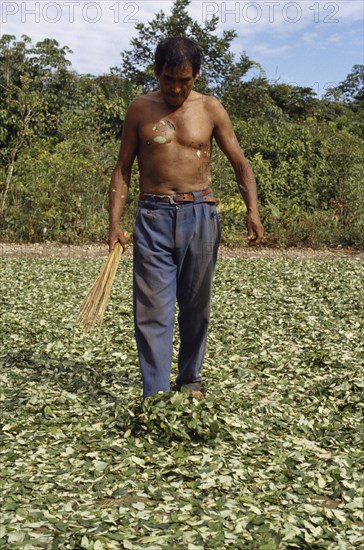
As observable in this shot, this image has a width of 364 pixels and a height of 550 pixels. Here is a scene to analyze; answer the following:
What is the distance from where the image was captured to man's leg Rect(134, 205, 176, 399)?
407 centimetres

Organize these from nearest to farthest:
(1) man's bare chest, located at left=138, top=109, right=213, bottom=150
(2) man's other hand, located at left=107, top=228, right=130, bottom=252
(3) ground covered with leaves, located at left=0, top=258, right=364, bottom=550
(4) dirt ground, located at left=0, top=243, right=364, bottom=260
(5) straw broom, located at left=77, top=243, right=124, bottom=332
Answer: (3) ground covered with leaves, located at left=0, top=258, right=364, bottom=550
(1) man's bare chest, located at left=138, top=109, right=213, bottom=150
(2) man's other hand, located at left=107, top=228, right=130, bottom=252
(5) straw broom, located at left=77, top=243, right=124, bottom=332
(4) dirt ground, located at left=0, top=243, right=364, bottom=260

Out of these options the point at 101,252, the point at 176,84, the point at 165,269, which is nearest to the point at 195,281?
the point at 165,269

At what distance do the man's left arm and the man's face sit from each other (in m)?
0.19

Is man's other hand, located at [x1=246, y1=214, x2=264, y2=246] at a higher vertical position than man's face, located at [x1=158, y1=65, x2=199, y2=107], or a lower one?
lower

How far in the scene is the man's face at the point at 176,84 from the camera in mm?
3898

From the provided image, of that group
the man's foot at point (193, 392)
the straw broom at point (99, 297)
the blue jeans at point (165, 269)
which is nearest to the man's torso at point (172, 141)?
the blue jeans at point (165, 269)

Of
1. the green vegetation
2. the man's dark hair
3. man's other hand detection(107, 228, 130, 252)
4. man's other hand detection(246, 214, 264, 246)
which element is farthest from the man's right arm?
the green vegetation

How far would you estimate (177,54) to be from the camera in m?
3.87

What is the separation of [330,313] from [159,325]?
410 centimetres

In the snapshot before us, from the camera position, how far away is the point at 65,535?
2951 mm

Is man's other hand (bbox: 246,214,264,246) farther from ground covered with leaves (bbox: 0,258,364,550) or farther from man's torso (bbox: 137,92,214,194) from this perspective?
ground covered with leaves (bbox: 0,258,364,550)

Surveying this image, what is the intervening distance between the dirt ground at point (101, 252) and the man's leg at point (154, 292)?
872 centimetres

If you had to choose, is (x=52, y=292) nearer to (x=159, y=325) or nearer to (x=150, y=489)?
(x=159, y=325)

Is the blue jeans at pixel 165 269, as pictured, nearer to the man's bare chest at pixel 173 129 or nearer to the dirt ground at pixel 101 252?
the man's bare chest at pixel 173 129
